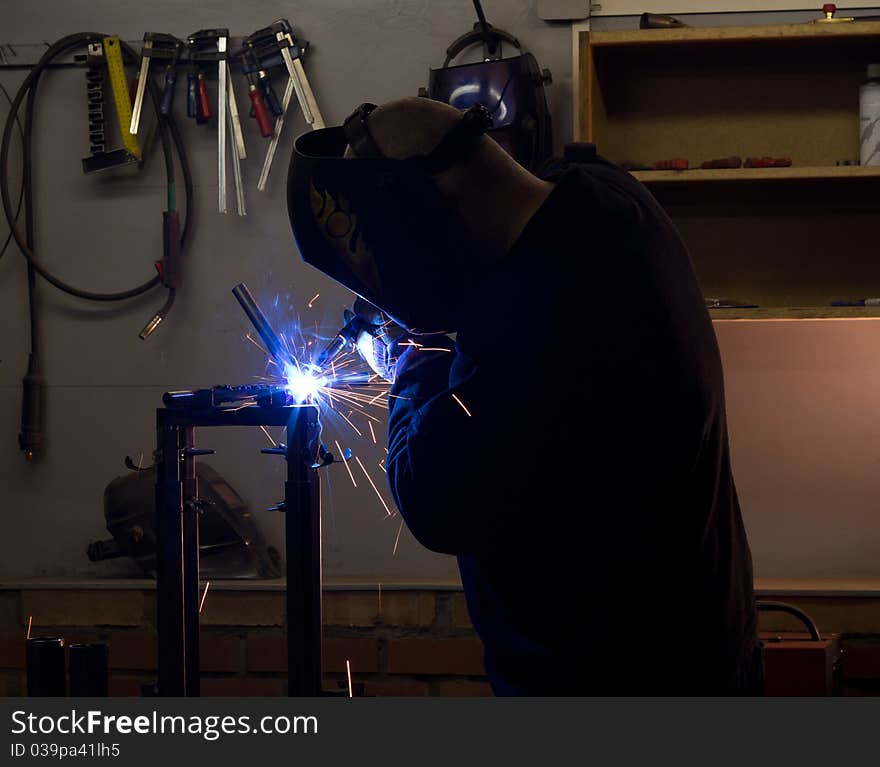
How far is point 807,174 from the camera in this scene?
2.43 m

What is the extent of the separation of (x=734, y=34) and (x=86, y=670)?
1.93 meters

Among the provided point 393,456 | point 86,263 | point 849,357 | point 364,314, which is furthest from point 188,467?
point 849,357

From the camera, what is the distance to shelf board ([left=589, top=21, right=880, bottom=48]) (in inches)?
96.5

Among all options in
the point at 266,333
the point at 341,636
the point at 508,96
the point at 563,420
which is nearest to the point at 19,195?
the point at 508,96

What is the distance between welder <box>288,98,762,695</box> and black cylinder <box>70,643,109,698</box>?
24.1 inches

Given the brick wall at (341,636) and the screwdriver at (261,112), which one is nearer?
the brick wall at (341,636)

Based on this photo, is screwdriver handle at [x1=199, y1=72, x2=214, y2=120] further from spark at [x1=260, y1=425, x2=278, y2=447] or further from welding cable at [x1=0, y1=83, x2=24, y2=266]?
spark at [x1=260, y1=425, x2=278, y2=447]

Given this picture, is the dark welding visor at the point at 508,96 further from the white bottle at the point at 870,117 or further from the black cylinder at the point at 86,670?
the black cylinder at the point at 86,670

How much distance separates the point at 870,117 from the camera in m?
2.53

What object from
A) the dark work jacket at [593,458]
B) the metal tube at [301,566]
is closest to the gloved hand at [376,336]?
the metal tube at [301,566]

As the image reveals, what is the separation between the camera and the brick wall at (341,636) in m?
2.48

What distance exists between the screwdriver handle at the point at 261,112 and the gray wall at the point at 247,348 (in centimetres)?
12

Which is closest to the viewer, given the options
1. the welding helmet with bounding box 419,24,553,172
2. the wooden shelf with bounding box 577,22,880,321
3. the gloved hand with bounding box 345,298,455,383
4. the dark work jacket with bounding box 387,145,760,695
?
the dark work jacket with bounding box 387,145,760,695

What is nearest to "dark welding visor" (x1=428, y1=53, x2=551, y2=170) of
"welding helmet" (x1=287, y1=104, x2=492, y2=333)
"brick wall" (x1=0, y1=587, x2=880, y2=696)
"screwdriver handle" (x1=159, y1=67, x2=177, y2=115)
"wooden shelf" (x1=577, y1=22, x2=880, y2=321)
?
"wooden shelf" (x1=577, y1=22, x2=880, y2=321)
